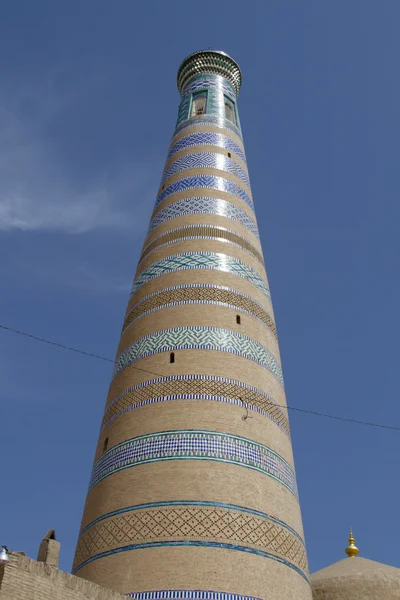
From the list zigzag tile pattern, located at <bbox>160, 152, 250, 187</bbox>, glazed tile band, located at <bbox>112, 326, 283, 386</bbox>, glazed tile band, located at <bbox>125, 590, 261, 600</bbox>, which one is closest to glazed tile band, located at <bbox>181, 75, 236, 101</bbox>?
zigzag tile pattern, located at <bbox>160, 152, 250, 187</bbox>

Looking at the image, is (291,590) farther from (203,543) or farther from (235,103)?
(235,103)

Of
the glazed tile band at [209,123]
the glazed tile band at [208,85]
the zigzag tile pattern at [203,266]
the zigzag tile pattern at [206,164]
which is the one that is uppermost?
the glazed tile band at [208,85]

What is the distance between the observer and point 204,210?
810cm

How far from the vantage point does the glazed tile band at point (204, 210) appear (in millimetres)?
8141

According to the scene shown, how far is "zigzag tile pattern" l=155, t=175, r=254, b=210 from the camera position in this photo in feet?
28.0

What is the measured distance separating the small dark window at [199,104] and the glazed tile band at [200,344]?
15.1 ft

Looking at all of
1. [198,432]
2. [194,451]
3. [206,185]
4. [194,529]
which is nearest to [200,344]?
[198,432]

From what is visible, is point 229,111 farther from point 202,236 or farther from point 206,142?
point 202,236

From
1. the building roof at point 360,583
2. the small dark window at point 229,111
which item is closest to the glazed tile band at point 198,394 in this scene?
the building roof at point 360,583

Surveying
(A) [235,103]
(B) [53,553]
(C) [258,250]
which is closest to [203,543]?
(B) [53,553]

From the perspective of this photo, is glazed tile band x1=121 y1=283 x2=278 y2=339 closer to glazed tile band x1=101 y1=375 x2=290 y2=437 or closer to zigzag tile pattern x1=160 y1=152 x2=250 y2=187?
glazed tile band x1=101 y1=375 x2=290 y2=437

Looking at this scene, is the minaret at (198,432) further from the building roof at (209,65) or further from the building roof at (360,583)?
the building roof at (209,65)

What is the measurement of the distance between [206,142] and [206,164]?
0.57 meters

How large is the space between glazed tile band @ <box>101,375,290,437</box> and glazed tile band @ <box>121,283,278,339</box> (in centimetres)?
100
